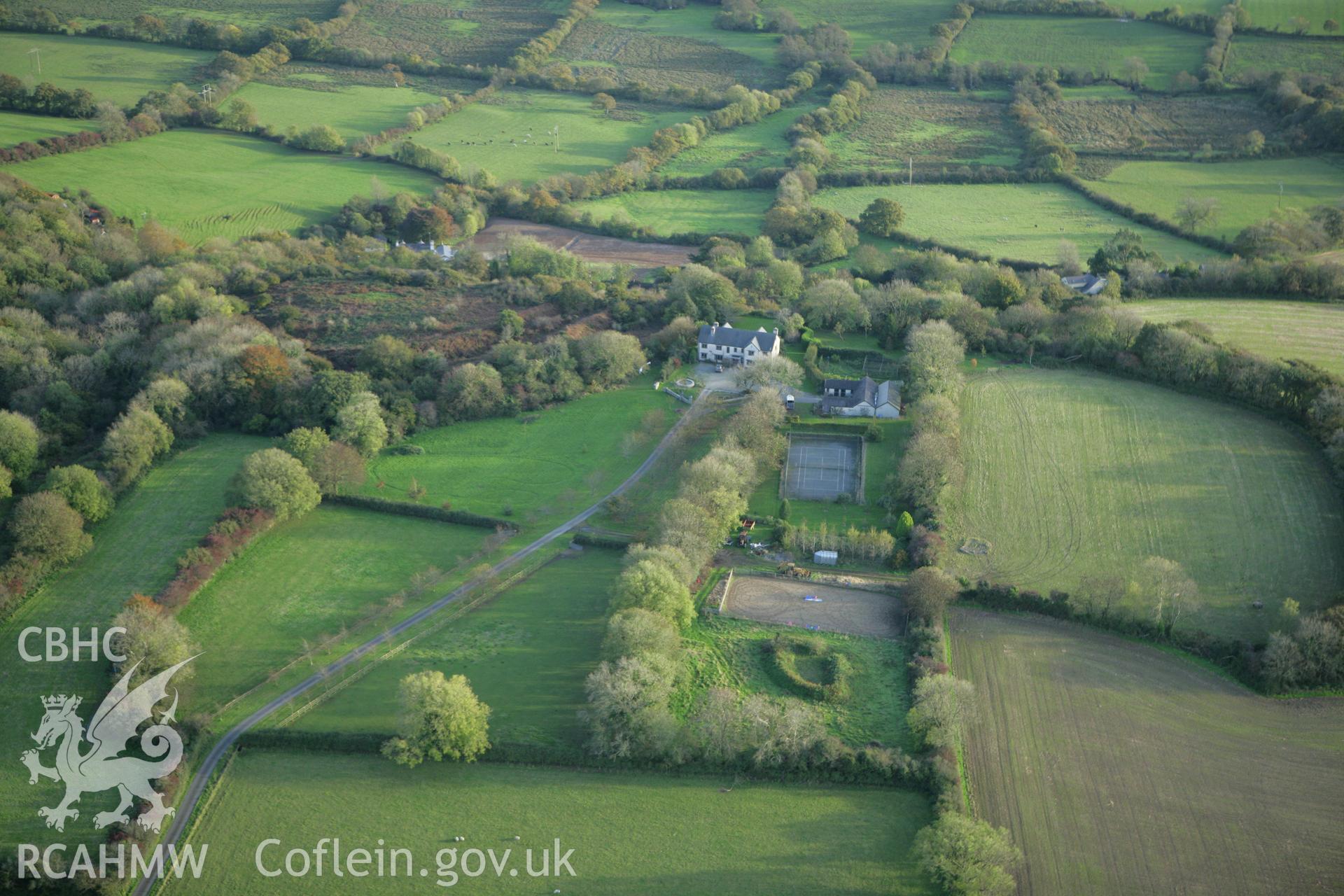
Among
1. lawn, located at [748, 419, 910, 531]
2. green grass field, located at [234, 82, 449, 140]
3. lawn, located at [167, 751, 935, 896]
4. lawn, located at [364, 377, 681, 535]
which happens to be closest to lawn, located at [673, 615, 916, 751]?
lawn, located at [167, 751, 935, 896]

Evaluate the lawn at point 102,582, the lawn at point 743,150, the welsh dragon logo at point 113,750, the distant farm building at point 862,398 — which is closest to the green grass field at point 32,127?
the lawn at point 102,582

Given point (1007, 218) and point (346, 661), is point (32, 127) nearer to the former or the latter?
point (346, 661)

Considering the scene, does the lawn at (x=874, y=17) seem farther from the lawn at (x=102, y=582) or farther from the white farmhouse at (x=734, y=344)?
the lawn at (x=102, y=582)

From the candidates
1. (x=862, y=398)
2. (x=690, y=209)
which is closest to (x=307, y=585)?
(x=862, y=398)

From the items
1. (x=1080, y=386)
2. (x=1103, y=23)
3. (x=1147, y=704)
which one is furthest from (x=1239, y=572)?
(x=1103, y=23)

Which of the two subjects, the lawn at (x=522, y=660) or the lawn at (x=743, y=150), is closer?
the lawn at (x=522, y=660)

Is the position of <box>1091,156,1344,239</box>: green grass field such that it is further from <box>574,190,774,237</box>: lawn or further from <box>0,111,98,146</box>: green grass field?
<box>0,111,98,146</box>: green grass field
